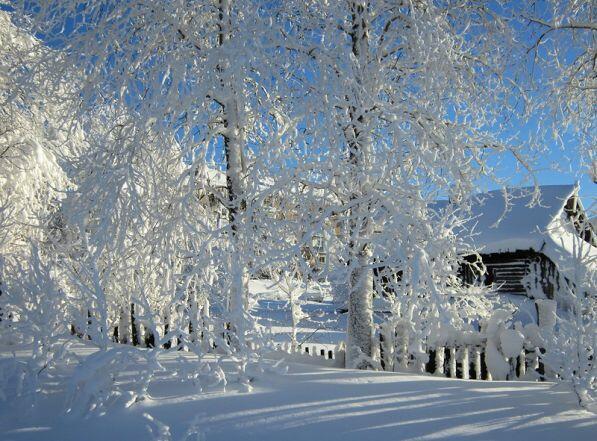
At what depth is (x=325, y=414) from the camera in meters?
3.45

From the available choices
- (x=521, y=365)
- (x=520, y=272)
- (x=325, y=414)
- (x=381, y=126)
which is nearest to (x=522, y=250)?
(x=520, y=272)

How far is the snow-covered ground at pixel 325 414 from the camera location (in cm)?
320

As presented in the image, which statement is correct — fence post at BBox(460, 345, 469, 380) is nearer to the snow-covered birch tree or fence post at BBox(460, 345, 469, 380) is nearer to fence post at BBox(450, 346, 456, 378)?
fence post at BBox(450, 346, 456, 378)

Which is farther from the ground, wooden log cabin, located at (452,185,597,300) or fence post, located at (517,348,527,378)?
wooden log cabin, located at (452,185,597,300)

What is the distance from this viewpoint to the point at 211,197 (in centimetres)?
730

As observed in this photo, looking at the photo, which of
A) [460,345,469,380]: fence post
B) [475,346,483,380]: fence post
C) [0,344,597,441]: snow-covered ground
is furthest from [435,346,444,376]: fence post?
[0,344,597,441]: snow-covered ground

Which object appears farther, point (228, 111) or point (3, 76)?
point (3, 76)

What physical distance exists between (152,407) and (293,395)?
1201 mm

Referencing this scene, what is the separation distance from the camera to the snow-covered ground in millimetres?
3197

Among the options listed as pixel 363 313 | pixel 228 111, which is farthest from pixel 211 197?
pixel 363 313

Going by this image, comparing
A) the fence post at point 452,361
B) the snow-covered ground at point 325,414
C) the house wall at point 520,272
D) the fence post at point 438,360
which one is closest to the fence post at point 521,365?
the fence post at point 452,361

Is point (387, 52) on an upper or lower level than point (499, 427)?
upper

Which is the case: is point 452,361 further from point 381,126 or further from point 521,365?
point 381,126

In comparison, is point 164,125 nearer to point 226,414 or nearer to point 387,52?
point 387,52
